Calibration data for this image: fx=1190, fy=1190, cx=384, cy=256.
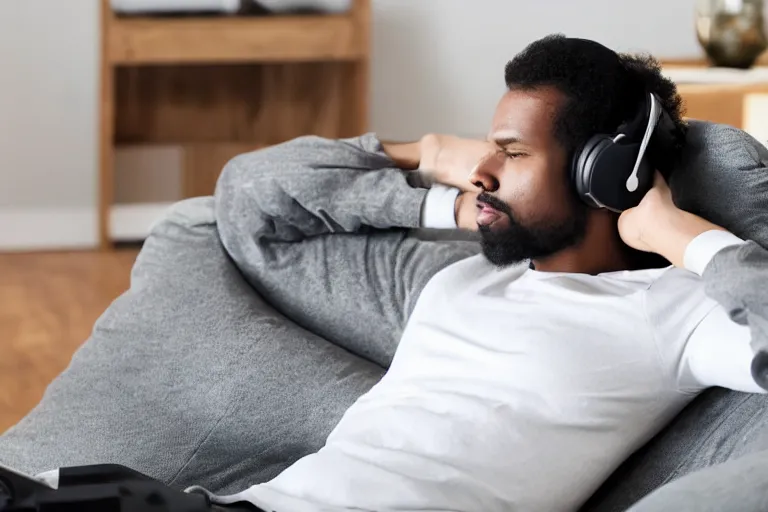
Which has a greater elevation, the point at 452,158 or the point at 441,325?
the point at 452,158

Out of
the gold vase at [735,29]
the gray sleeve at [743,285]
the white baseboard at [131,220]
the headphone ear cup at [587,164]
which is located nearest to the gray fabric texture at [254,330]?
the headphone ear cup at [587,164]

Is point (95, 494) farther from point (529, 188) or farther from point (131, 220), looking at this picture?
point (131, 220)

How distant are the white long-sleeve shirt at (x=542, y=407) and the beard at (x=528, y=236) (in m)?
0.06

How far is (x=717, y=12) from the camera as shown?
370 centimetres

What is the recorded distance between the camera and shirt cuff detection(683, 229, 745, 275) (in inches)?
46.0

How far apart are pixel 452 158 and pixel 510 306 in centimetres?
35

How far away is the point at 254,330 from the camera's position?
1.64 m

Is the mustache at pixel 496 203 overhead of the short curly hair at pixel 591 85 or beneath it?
beneath

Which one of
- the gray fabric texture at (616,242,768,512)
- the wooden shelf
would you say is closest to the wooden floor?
the wooden shelf

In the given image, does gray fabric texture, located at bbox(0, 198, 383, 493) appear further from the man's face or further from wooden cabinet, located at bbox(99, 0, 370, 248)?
wooden cabinet, located at bbox(99, 0, 370, 248)

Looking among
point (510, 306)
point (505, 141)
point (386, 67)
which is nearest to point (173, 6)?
point (386, 67)

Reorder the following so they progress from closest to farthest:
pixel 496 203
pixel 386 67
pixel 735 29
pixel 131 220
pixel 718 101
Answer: pixel 496 203 < pixel 718 101 < pixel 735 29 < pixel 131 220 < pixel 386 67

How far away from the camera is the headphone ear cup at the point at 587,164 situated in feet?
4.30

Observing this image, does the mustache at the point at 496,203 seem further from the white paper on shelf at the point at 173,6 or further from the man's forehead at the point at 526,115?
the white paper on shelf at the point at 173,6
